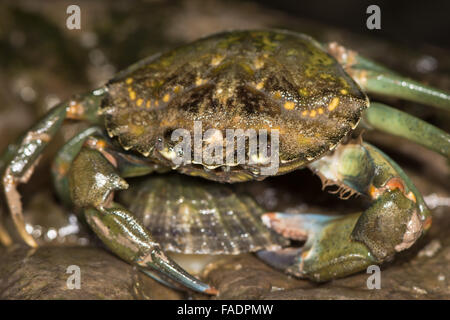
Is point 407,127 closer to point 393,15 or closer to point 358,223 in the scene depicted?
point 358,223

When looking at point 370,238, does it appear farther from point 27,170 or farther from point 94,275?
point 27,170

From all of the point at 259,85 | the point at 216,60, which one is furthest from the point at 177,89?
the point at 259,85

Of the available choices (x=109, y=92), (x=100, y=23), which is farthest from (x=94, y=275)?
(x=100, y=23)

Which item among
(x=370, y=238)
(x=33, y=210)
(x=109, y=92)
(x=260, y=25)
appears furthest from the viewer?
(x=260, y=25)

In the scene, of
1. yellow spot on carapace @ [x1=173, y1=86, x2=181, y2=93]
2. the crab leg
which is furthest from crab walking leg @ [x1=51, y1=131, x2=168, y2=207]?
yellow spot on carapace @ [x1=173, y1=86, x2=181, y2=93]

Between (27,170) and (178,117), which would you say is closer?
(178,117)

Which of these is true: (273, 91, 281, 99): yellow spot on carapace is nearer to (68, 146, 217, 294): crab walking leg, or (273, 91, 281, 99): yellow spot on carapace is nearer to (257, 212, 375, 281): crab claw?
(257, 212, 375, 281): crab claw
